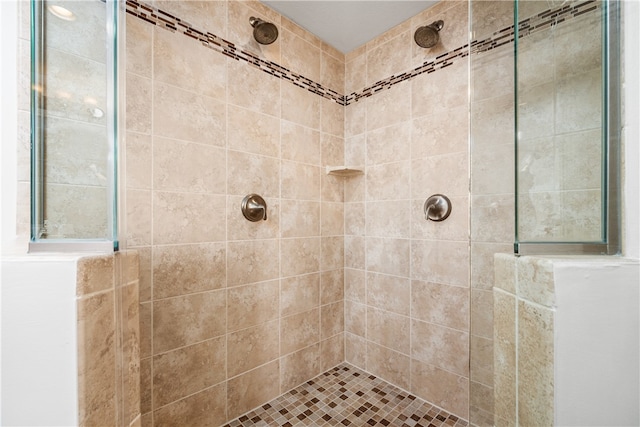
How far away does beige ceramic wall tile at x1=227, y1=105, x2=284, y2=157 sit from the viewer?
4.57ft

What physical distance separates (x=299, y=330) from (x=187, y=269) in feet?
2.73

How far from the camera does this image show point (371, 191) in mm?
1806

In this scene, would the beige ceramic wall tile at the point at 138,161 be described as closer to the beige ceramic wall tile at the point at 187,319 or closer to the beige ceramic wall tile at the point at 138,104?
the beige ceramic wall tile at the point at 138,104

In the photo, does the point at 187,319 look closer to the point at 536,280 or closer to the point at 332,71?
the point at 536,280

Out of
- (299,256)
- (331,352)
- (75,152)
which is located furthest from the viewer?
(331,352)

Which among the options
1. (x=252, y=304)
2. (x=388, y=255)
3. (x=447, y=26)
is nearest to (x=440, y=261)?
(x=388, y=255)

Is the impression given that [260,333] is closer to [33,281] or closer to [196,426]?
[196,426]

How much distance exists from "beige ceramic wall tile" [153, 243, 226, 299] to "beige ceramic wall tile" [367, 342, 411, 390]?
1.13 m

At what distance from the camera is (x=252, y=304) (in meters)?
1.46

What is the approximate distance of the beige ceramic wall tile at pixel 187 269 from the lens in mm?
1149

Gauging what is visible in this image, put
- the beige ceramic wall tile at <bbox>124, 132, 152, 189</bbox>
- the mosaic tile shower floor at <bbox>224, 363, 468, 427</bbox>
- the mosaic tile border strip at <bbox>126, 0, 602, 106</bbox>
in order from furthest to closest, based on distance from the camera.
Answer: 1. the mosaic tile shower floor at <bbox>224, 363, 468, 427</bbox>
2. the beige ceramic wall tile at <bbox>124, 132, 152, 189</bbox>
3. the mosaic tile border strip at <bbox>126, 0, 602, 106</bbox>

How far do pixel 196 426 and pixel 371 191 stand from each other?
1.61 meters

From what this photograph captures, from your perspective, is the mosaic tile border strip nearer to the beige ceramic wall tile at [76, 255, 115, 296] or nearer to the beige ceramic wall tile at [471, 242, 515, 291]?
the beige ceramic wall tile at [471, 242, 515, 291]

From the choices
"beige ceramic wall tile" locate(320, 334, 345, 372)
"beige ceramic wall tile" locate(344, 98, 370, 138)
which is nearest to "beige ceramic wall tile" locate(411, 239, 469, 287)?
"beige ceramic wall tile" locate(320, 334, 345, 372)
